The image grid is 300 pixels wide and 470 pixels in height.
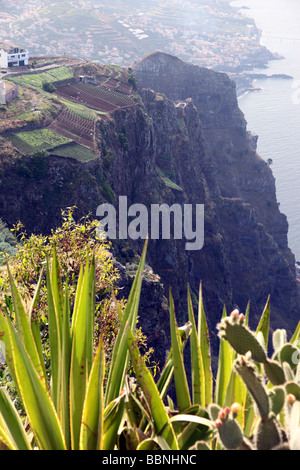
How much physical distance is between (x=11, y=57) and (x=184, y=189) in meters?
34.1

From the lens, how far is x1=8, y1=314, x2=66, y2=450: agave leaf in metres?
3.94

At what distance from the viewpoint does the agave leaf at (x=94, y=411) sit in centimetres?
396

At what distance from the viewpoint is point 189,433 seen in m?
4.35

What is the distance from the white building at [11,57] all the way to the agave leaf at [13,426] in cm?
6939

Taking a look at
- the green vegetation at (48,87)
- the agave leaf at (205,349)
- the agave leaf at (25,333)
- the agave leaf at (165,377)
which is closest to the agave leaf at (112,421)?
the agave leaf at (165,377)

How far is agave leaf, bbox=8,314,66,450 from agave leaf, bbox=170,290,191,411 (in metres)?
1.27

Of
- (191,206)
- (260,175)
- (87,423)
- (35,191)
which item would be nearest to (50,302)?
(87,423)

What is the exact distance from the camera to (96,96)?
66625 millimetres

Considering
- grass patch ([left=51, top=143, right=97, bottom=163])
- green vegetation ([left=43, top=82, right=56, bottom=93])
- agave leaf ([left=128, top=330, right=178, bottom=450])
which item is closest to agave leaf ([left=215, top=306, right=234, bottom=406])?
agave leaf ([left=128, top=330, right=178, bottom=450])

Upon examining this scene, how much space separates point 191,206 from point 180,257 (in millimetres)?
14034

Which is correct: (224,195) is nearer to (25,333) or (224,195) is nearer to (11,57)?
(11,57)

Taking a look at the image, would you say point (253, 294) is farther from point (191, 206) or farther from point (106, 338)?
point (106, 338)

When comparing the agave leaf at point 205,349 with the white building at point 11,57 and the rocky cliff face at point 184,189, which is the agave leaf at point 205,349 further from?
the white building at point 11,57

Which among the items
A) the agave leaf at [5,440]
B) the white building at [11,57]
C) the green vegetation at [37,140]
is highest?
the agave leaf at [5,440]
